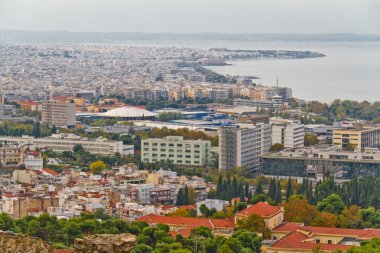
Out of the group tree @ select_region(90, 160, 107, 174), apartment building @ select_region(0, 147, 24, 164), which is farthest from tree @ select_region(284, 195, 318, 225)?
apartment building @ select_region(0, 147, 24, 164)

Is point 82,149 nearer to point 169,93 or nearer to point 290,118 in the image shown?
point 290,118

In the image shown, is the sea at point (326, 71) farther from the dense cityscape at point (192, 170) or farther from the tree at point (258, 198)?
the tree at point (258, 198)

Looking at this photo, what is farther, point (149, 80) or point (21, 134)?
point (149, 80)

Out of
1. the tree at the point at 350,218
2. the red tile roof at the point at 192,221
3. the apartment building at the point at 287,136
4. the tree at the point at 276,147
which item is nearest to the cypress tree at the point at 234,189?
the tree at the point at 350,218

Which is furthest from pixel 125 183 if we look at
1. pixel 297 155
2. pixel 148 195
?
pixel 297 155

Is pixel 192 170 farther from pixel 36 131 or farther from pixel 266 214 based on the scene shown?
pixel 266 214

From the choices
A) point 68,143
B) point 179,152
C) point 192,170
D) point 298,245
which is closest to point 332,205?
point 298,245
